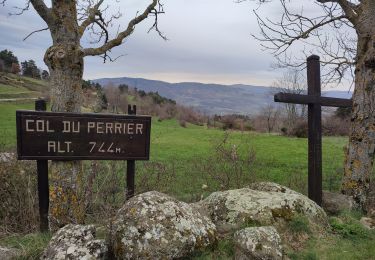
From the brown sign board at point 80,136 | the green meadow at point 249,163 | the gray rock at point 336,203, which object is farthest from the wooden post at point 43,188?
the gray rock at point 336,203

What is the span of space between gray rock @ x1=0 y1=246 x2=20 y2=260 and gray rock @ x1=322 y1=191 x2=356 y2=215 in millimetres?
5777

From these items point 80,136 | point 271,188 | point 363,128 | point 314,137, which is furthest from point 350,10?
point 80,136

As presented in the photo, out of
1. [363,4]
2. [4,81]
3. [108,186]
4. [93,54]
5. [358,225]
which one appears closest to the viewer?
[358,225]

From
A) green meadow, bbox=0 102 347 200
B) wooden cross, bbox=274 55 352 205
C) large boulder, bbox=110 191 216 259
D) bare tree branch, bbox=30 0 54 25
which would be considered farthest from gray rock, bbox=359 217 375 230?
bare tree branch, bbox=30 0 54 25

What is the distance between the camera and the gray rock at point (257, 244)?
16.0ft

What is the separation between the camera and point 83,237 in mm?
4785

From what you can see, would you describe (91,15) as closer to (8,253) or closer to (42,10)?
(42,10)

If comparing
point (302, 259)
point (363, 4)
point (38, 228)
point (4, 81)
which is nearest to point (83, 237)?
point (38, 228)

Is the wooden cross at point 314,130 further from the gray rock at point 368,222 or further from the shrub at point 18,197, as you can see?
the shrub at point 18,197

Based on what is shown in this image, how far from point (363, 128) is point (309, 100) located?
5.55 ft

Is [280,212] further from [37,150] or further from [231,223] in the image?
[37,150]

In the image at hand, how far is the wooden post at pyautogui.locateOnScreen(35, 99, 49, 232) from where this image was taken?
252 inches

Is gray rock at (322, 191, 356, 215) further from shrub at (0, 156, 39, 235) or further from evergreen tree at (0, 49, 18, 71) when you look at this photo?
evergreen tree at (0, 49, 18, 71)

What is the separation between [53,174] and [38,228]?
94 centimetres
